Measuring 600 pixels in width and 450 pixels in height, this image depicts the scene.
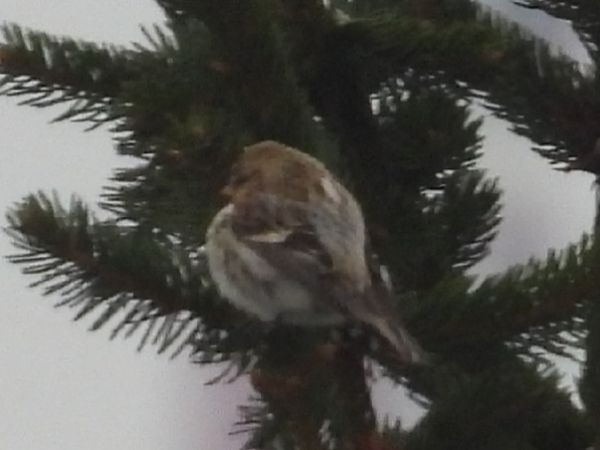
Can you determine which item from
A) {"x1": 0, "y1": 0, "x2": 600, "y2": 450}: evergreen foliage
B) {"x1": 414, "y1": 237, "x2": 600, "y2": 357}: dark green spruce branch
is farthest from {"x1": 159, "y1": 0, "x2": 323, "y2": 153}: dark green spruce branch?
{"x1": 414, "y1": 237, "x2": 600, "y2": 357}: dark green spruce branch

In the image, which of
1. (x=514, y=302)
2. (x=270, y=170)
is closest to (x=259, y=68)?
(x=270, y=170)

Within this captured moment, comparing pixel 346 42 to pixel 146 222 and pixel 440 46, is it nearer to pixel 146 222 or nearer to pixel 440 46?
pixel 440 46

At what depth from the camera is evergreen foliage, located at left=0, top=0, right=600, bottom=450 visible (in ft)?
1.94

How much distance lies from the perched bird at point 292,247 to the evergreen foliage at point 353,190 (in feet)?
0.04

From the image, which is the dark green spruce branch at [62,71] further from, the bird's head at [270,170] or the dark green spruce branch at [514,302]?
the dark green spruce branch at [514,302]

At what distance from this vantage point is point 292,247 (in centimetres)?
69

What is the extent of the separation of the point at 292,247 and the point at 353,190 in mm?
49

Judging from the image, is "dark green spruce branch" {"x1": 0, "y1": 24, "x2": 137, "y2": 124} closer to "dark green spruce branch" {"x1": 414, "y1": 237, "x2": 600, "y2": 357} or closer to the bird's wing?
the bird's wing

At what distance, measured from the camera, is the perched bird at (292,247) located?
2.08 feet

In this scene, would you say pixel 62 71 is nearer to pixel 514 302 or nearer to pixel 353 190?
pixel 353 190

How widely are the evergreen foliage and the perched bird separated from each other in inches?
0.5

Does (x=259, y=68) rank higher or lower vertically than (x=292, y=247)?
higher

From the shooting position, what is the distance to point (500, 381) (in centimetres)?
59

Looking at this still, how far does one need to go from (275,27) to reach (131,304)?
0.55 ft
